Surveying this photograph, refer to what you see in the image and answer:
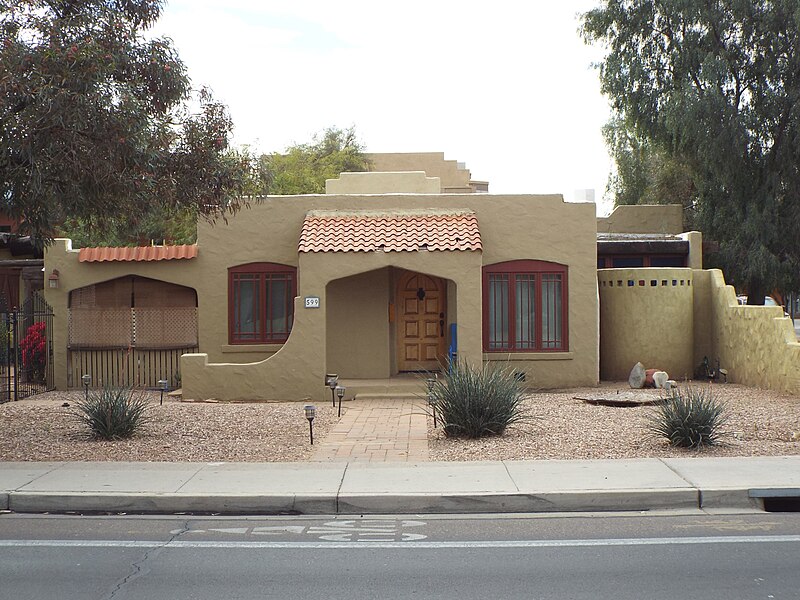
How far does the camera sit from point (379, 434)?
12.7 metres

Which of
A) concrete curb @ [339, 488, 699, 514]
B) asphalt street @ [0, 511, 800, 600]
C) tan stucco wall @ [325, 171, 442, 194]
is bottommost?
asphalt street @ [0, 511, 800, 600]

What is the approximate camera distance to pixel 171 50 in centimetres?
1188

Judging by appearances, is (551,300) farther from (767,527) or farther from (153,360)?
(767,527)

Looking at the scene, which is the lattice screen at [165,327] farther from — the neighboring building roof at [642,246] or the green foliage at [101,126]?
the neighboring building roof at [642,246]

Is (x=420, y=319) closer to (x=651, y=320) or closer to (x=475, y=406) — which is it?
(x=651, y=320)

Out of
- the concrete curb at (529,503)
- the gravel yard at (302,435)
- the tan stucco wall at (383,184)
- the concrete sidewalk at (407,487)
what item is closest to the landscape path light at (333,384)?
the gravel yard at (302,435)

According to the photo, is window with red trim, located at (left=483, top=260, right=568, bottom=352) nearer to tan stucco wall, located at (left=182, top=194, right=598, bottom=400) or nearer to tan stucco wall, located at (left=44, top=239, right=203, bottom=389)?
tan stucco wall, located at (left=182, top=194, right=598, bottom=400)

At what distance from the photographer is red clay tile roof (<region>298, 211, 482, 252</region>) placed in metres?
17.1

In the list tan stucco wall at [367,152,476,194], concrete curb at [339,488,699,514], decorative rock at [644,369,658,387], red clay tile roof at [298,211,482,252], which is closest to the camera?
concrete curb at [339,488,699,514]

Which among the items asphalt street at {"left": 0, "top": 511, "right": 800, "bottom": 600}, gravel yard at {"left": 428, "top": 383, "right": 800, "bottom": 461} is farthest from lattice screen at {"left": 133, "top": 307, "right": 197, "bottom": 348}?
asphalt street at {"left": 0, "top": 511, "right": 800, "bottom": 600}

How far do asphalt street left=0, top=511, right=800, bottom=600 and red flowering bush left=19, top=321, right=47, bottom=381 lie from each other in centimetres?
1165

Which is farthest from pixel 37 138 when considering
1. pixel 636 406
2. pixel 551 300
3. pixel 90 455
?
pixel 551 300

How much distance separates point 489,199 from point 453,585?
13.0m

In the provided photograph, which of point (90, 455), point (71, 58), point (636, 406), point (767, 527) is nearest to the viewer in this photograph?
point (767, 527)
